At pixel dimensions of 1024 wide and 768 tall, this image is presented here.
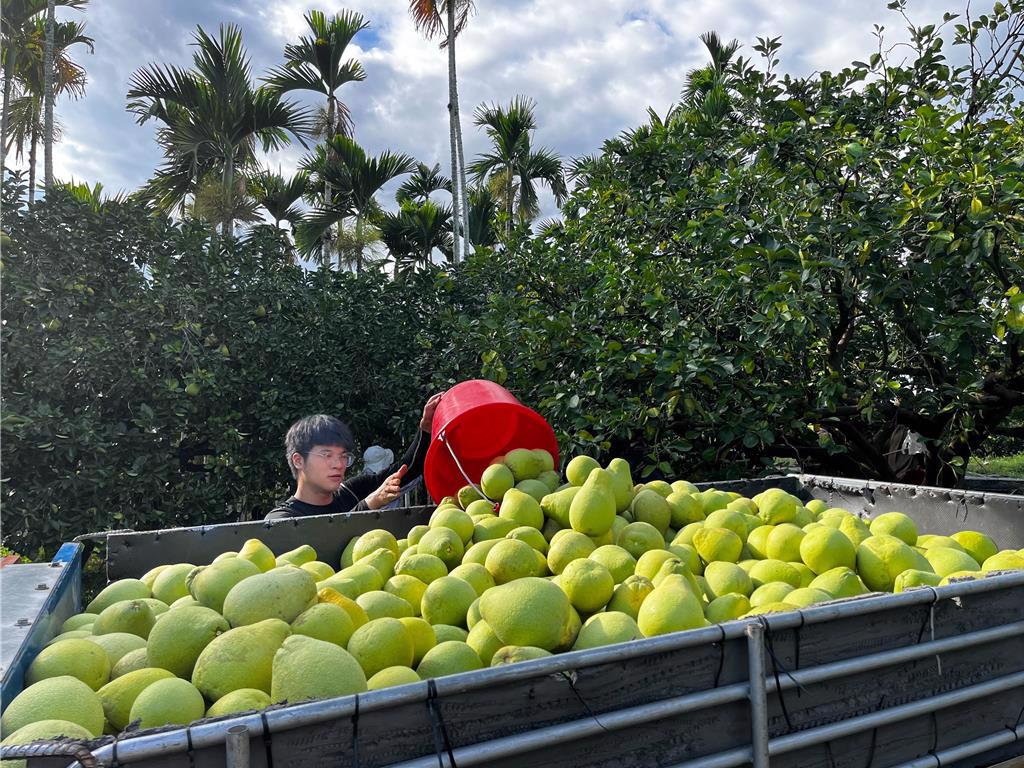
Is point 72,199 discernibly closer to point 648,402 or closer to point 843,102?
point 648,402

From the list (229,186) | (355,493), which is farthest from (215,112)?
(355,493)

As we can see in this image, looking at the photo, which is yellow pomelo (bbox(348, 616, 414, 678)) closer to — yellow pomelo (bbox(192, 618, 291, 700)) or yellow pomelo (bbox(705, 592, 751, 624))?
yellow pomelo (bbox(192, 618, 291, 700))

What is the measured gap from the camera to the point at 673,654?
1.09 meters

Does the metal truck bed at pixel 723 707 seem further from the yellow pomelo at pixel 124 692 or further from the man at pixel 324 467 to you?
the man at pixel 324 467

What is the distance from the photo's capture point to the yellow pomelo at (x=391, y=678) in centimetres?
117

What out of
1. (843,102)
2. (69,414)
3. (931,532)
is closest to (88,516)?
(69,414)

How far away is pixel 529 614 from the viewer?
1.38 meters

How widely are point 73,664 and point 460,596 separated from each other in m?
0.80

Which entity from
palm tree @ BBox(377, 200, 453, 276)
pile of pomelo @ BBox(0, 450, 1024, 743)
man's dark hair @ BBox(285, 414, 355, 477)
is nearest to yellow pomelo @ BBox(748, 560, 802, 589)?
pile of pomelo @ BBox(0, 450, 1024, 743)

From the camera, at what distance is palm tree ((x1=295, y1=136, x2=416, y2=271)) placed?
13781 millimetres

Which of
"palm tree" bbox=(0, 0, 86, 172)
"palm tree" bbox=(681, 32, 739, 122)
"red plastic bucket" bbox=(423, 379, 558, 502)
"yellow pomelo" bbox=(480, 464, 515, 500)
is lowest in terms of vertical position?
"yellow pomelo" bbox=(480, 464, 515, 500)

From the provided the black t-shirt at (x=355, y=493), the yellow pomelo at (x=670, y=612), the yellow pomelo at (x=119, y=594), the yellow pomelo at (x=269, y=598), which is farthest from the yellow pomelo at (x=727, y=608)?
the black t-shirt at (x=355, y=493)

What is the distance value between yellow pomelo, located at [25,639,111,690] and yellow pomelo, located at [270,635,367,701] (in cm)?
40

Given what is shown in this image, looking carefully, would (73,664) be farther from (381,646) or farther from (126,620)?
(381,646)
